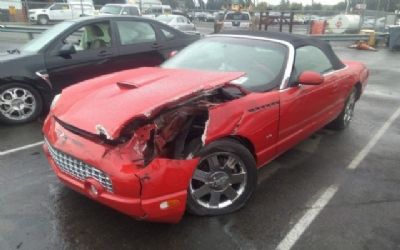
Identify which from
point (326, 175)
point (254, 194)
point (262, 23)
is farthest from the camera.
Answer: point (262, 23)

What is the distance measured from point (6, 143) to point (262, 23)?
71.4ft

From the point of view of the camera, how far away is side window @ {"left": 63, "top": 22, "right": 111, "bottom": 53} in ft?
21.0

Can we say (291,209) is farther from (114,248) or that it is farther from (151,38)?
(151,38)

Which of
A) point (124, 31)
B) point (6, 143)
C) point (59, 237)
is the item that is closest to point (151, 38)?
point (124, 31)

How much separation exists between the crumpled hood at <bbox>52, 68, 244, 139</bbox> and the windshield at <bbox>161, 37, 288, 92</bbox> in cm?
62

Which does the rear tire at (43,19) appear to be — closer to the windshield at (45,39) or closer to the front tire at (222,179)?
the windshield at (45,39)

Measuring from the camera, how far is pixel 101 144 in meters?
2.88

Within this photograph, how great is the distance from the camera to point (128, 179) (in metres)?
2.66

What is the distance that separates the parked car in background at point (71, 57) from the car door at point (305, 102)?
127 inches

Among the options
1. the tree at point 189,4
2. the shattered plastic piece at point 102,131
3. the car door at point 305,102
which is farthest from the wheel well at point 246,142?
the tree at point 189,4

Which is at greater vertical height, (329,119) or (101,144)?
(101,144)

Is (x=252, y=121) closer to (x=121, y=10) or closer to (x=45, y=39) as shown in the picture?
(x=45, y=39)

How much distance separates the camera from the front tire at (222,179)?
3.22 m

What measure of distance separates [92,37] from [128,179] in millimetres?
4489
